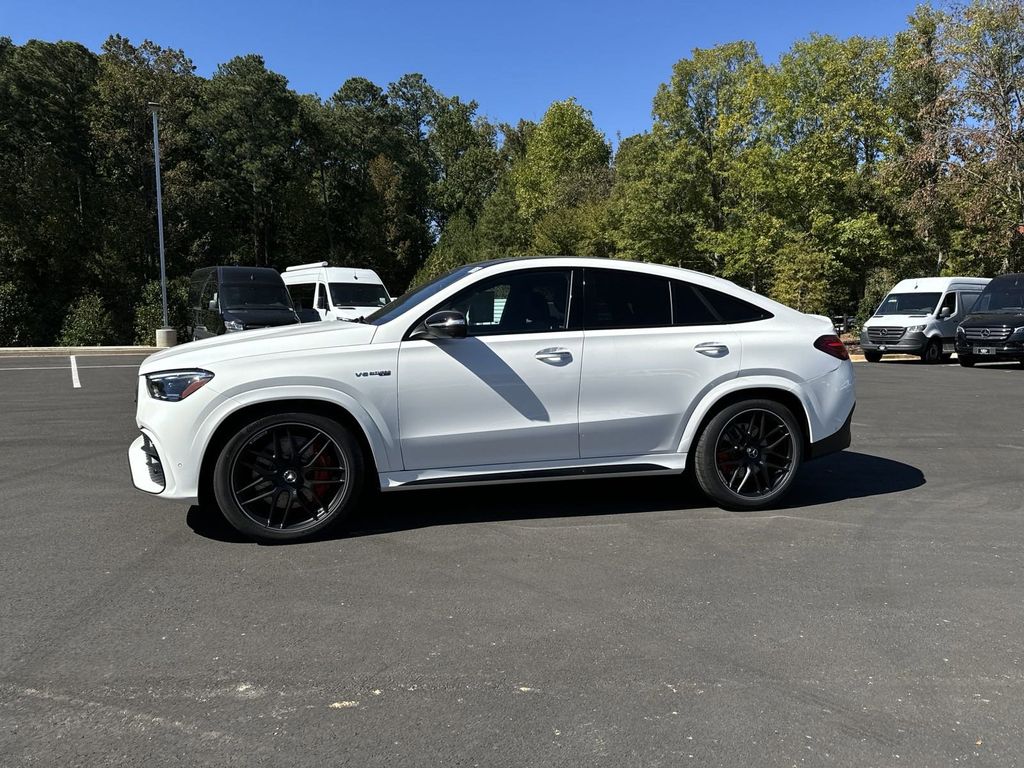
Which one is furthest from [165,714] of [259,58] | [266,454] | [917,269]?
[259,58]

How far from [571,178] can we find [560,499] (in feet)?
154

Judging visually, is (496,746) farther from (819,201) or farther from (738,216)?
(738,216)

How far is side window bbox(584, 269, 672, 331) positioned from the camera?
527cm

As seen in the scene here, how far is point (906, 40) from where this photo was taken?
107 feet

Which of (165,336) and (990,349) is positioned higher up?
(165,336)

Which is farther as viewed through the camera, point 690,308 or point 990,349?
point 990,349

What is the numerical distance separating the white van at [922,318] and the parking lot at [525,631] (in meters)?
16.1

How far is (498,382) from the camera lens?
496cm

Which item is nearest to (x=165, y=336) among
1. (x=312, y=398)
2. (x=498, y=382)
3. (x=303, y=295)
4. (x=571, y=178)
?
(x=303, y=295)

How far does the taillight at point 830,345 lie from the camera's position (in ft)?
18.3

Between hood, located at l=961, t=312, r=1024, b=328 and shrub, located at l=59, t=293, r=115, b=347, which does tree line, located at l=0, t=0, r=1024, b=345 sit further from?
hood, located at l=961, t=312, r=1024, b=328

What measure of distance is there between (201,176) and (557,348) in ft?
160

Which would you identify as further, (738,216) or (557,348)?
(738,216)

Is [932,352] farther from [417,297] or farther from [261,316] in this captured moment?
[417,297]
